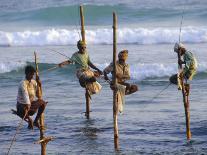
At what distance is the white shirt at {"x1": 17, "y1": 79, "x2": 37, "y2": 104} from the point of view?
15531 mm

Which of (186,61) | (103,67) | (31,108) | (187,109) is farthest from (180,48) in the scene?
(103,67)

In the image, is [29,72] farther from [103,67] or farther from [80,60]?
[103,67]

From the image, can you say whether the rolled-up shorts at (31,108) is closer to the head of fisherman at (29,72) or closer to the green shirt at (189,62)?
the head of fisherman at (29,72)

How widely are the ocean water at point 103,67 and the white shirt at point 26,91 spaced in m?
2.04

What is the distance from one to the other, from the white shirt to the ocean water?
204 centimetres

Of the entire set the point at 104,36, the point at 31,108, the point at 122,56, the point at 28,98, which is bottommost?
the point at 104,36

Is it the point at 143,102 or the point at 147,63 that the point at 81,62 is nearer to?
the point at 143,102

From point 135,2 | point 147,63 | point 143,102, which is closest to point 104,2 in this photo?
point 135,2

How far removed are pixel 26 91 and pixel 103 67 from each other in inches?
512

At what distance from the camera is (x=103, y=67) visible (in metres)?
28.4

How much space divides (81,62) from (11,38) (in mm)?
18387

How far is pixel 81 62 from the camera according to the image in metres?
17.9

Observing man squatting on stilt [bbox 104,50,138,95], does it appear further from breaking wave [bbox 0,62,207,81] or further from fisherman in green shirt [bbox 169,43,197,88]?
breaking wave [bbox 0,62,207,81]

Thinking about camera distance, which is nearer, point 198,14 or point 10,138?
point 10,138
